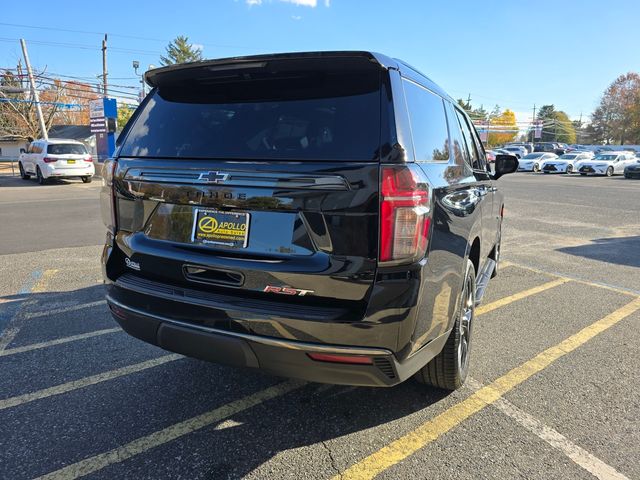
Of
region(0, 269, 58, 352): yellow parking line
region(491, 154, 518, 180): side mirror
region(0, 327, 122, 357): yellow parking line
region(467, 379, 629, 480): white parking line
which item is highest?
region(491, 154, 518, 180): side mirror

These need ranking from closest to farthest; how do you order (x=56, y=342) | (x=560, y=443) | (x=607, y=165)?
(x=560, y=443) → (x=56, y=342) → (x=607, y=165)

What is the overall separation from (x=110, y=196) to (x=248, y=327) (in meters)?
1.29

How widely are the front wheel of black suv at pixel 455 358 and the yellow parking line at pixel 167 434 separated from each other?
2.86 ft

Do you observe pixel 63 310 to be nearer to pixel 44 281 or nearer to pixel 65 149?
pixel 44 281

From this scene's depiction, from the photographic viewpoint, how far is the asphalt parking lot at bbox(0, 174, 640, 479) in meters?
2.30

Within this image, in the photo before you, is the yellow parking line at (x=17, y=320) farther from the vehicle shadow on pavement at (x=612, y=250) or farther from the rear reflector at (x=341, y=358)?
the vehicle shadow on pavement at (x=612, y=250)

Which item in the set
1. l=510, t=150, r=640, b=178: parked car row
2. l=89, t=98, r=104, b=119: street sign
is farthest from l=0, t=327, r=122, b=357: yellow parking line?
l=510, t=150, r=640, b=178: parked car row

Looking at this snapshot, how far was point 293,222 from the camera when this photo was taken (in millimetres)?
2078

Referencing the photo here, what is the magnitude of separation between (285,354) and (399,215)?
815 mm

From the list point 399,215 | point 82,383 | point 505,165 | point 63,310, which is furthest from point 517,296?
point 63,310

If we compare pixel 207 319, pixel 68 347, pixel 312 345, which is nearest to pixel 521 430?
pixel 312 345

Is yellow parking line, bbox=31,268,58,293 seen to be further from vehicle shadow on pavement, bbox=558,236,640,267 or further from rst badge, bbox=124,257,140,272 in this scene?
vehicle shadow on pavement, bbox=558,236,640,267

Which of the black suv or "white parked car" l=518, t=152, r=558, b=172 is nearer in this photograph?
the black suv

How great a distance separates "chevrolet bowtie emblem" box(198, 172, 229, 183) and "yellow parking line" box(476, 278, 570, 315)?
322cm
